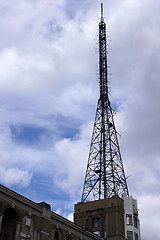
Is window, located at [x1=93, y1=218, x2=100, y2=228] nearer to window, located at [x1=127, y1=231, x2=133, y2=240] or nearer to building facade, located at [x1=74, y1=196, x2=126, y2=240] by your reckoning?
building facade, located at [x1=74, y1=196, x2=126, y2=240]

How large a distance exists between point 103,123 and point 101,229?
27184 mm

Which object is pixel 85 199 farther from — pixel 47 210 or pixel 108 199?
pixel 47 210

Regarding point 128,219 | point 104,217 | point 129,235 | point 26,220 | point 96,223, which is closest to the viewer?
point 26,220

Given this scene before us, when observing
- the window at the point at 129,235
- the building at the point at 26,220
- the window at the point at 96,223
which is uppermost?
the window at the point at 96,223

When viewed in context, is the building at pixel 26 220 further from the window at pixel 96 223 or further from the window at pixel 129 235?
the window at pixel 129 235

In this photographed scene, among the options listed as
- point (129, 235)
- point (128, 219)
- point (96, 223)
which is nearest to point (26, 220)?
point (96, 223)

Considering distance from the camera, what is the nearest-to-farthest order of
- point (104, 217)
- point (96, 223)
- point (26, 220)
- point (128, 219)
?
point (26, 220) → point (104, 217) → point (128, 219) → point (96, 223)

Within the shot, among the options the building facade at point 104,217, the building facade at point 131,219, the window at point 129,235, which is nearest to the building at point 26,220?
the building facade at point 104,217

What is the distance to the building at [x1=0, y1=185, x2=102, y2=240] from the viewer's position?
4819 cm

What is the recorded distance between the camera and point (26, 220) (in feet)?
166

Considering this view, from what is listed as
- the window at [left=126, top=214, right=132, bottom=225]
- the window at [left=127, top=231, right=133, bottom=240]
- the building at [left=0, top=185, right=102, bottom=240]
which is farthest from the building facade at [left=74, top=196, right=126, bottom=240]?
the building at [left=0, top=185, right=102, bottom=240]

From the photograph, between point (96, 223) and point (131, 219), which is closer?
point (131, 219)

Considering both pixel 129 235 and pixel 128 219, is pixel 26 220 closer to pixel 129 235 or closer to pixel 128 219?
pixel 129 235

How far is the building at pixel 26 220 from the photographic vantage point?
4819cm
